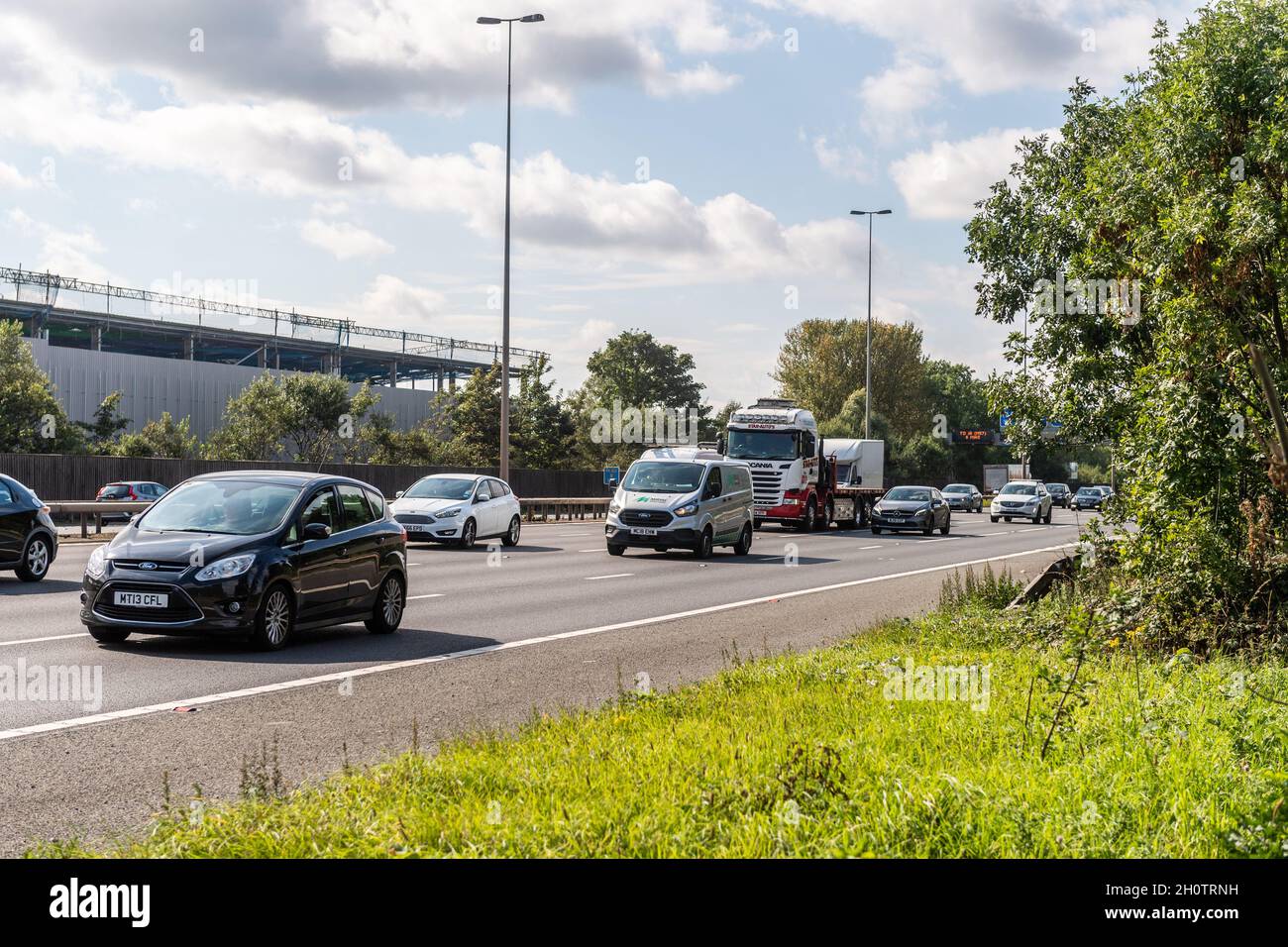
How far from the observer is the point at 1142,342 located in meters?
15.1

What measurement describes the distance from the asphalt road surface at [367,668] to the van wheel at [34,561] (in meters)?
0.21

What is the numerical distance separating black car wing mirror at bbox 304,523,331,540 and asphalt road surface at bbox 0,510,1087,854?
988 millimetres

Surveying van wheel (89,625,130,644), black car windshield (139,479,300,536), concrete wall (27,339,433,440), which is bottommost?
van wheel (89,625,130,644)

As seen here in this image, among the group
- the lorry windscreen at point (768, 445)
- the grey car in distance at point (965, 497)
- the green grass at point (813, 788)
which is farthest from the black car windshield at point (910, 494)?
the green grass at point (813, 788)

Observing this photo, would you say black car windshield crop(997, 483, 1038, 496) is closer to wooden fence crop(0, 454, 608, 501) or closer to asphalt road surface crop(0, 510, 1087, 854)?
wooden fence crop(0, 454, 608, 501)

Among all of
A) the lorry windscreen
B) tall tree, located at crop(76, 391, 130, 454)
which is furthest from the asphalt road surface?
tall tree, located at crop(76, 391, 130, 454)

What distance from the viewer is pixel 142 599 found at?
429 inches

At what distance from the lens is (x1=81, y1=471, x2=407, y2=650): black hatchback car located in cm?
1089

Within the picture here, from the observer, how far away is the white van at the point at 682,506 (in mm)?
26281

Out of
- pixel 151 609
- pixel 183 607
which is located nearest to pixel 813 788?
pixel 183 607

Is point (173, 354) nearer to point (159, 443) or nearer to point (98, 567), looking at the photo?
point (159, 443)
